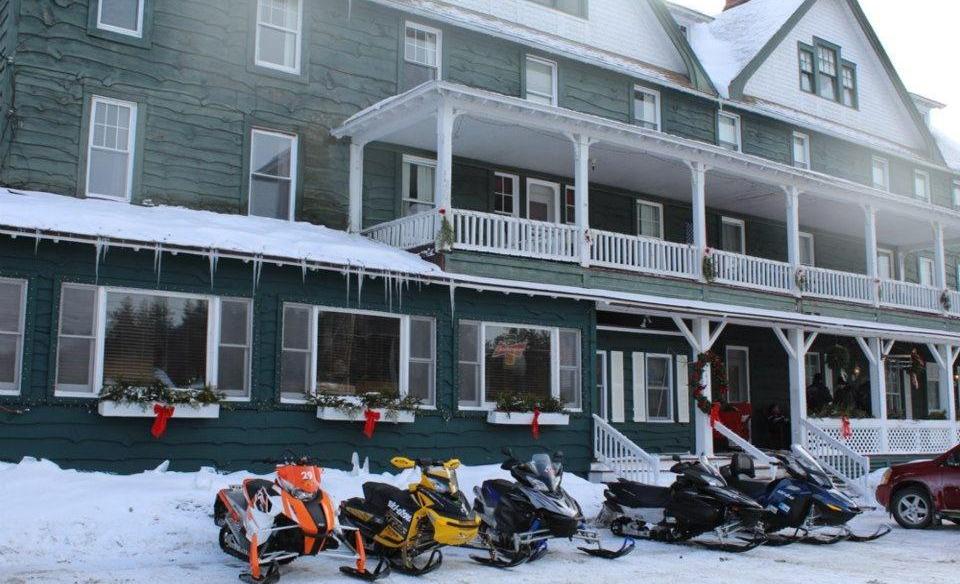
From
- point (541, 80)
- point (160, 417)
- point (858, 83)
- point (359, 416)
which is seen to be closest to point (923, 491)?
point (359, 416)

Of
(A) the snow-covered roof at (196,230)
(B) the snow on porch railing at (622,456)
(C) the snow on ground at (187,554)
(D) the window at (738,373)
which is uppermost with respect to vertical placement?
(A) the snow-covered roof at (196,230)

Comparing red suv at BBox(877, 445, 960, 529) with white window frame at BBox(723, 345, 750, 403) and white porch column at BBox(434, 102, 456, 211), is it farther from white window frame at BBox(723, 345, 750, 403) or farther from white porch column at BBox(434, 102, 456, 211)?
white porch column at BBox(434, 102, 456, 211)

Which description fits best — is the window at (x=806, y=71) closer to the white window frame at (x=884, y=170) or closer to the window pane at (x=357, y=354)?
the white window frame at (x=884, y=170)

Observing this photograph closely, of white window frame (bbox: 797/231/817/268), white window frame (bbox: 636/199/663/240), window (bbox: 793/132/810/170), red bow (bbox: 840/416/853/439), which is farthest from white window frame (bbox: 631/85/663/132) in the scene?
red bow (bbox: 840/416/853/439)

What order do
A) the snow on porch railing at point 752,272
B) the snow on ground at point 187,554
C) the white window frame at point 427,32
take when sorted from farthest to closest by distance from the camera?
the snow on porch railing at point 752,272
the white window frame at point 427,32
the snow on ground at point 187,554

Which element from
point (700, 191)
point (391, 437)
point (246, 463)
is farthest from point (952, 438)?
point (246, 463)

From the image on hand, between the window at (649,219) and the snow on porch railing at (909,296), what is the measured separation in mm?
5799

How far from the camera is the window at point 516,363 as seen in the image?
1705 centimetres

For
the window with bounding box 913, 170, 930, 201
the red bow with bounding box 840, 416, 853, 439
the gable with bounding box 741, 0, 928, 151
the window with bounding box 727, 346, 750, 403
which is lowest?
the red bow with bounding box 840, 416, 853, 439

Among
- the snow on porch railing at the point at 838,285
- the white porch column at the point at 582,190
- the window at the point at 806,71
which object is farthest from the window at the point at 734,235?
the white porch column at the point at 582,190

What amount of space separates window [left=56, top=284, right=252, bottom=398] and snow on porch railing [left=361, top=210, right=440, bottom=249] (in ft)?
11.5

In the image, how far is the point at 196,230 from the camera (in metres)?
14.6

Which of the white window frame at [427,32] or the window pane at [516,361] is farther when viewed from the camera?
the white window frame at [427,32]

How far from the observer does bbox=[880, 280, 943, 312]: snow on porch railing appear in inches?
972
